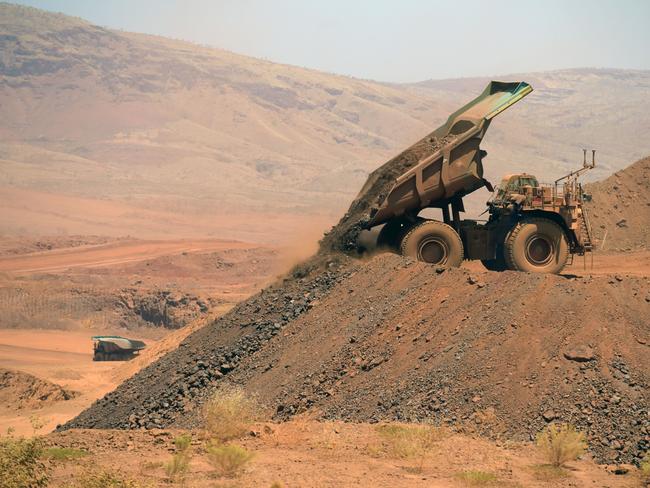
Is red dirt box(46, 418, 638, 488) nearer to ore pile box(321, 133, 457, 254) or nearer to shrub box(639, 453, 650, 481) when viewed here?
shrub box(639, 453, 650, 481)

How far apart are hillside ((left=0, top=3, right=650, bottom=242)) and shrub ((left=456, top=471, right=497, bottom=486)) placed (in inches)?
2750

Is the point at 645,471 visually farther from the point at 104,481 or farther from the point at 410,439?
the point at 104,481

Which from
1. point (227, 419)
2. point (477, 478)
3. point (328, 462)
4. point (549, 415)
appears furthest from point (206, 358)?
point (477, 478)

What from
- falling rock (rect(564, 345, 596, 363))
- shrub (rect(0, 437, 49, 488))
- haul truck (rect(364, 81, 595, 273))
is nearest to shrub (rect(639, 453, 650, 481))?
falling rock (rect(564, 345, 596, 363))

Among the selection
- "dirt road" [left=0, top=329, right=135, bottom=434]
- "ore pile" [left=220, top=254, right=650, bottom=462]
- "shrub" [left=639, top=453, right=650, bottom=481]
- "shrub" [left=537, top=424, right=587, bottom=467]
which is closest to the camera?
"shrub" [left=639, top=453, right=650, bottom=481]

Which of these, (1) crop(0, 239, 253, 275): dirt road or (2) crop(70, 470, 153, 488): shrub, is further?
(1) crop(0, 239, 253, 275): dirt road

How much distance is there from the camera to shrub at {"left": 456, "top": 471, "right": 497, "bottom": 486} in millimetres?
12453

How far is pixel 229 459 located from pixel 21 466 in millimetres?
2362

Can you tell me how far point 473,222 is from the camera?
69.7 ft

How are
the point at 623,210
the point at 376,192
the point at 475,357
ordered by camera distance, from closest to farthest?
the point at 475,357 < the point at 376,192 < the point at 623,210

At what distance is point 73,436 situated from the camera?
50.9 feet

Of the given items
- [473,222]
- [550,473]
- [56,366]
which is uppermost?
[473,222]

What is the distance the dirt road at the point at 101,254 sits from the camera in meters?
60.8

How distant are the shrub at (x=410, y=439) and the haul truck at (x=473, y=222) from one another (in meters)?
6.27
